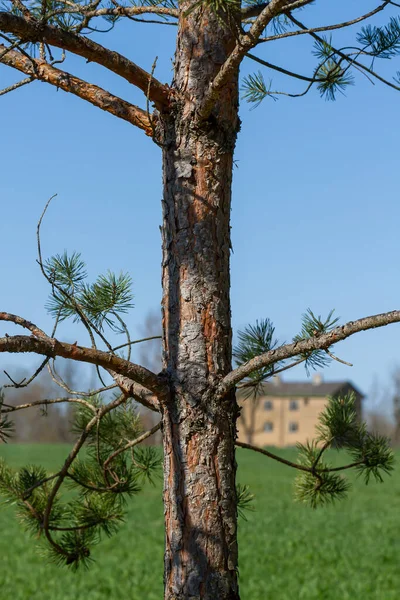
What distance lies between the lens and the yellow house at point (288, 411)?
59.5m

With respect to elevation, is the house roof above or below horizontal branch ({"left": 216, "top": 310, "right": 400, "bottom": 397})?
above

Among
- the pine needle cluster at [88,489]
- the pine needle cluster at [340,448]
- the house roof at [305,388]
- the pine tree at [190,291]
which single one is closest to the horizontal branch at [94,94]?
the pine tree at [190,291]

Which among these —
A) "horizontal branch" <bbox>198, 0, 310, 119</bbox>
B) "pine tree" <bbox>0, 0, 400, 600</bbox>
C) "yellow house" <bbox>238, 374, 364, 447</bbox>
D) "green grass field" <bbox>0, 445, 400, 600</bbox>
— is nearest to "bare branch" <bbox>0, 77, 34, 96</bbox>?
"pine tree" <bbox>0, 0, 400, 600</bbox>

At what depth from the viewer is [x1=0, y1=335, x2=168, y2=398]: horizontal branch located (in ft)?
5.79

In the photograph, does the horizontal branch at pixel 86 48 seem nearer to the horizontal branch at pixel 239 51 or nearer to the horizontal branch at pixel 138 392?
the horizontal branch at pixel 239 51

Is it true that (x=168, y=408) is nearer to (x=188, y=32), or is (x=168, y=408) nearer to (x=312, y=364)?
(x=312, y=364)

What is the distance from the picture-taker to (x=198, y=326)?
2088 millimetres

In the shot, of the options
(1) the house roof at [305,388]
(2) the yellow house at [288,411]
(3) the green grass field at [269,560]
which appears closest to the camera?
(3) the green grass field at [269,560]

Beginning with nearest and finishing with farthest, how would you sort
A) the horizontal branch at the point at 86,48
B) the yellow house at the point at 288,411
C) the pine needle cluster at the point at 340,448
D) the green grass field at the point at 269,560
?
the horizontal branch at the point at 86,48 → the pine needle cluster at the point at 340,448 → the green grass field at the point at 269,560 → the yellow house at the point at 288,411

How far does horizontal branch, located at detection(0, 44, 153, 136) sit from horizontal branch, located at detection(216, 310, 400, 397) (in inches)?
33.2

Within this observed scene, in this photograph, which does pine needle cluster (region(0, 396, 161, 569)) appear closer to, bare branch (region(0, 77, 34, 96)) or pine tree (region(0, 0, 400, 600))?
pine tree (region(0, 0, 400, 600))

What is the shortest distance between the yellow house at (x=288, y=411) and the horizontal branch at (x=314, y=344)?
187 feet

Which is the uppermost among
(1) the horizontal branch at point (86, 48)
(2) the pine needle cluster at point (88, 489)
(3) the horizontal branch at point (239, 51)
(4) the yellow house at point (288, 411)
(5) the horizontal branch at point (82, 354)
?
(4) the yellow house at point (288, 411)

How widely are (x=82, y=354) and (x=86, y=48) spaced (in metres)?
0.87
